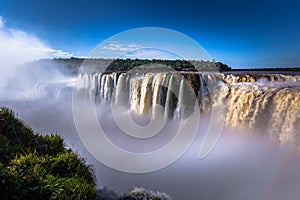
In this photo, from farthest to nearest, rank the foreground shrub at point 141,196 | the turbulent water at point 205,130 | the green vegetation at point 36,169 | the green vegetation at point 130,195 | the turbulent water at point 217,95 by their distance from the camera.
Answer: the turbulent water at point 217,95, the turbulent water at point 205,130, the foreground shrub at point 141,196, the green vegetation at point 130,195, the green vegetation at point 36,169

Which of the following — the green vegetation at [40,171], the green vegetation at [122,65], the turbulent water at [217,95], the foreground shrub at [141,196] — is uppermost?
the green vegetation at [122,65]

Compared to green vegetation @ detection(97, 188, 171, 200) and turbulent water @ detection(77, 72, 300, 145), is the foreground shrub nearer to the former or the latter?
green vegetation @ detection(97, 188, 171, 200)

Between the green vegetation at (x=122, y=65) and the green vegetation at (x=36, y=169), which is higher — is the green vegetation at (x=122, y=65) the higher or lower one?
the higher one

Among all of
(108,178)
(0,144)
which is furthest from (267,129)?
(0,144)

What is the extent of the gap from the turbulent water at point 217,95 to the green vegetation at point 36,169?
31.3 ft

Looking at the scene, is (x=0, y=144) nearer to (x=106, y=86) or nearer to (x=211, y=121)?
(x=211, y=121)

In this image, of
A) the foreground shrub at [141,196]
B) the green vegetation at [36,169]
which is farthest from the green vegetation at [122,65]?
the foreground shrub at [141,196]

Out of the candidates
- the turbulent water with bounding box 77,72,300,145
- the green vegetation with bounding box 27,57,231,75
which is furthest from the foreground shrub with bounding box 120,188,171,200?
the green vegetation with bounding box 27,57,231,75

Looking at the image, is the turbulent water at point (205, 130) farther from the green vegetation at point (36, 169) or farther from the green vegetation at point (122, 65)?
the green vegetation at point (122, 65)

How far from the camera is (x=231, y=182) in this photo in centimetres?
1026

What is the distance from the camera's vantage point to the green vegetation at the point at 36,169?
5055mm

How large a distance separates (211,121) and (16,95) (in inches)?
1114

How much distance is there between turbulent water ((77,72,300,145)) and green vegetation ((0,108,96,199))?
9.53 m

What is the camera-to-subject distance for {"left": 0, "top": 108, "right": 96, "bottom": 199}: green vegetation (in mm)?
5055
